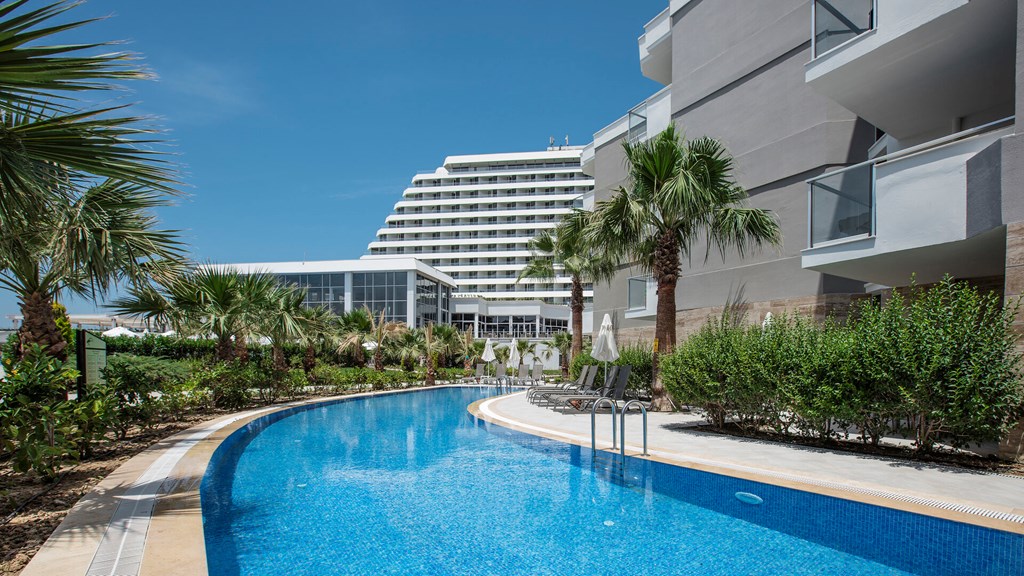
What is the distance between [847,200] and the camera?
30.1 feet

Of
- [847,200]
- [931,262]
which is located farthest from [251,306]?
[931,262]

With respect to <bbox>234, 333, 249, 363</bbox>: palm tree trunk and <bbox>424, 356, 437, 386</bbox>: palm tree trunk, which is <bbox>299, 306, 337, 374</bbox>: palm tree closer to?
<bbox>234, 333, 249, 363</bbox>: palm tree trunk

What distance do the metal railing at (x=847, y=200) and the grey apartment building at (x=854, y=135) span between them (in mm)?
24

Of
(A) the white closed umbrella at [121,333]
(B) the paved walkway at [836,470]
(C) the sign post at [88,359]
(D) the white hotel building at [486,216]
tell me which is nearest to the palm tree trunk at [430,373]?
(A) the white closed umbrella at [121,333]

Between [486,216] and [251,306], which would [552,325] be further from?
[251,306]

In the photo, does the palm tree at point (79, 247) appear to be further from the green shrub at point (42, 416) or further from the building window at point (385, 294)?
the building window at point (385, 294)

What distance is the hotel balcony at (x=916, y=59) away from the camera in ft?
25.9

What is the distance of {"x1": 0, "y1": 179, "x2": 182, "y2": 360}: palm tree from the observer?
5477 mm

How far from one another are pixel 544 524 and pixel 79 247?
5360mm

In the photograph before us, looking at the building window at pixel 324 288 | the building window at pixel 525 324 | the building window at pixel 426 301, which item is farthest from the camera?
the building window at pixel 525 324

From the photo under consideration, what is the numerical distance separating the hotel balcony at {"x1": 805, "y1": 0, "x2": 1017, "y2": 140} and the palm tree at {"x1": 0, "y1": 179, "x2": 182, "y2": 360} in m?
10.1

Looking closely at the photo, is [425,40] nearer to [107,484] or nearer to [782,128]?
[782,128]

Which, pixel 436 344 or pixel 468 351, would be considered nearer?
pixel 436 344

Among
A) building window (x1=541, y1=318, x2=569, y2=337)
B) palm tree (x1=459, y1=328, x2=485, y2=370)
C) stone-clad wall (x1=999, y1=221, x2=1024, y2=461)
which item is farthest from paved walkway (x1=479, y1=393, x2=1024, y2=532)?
building window (x1=541, y1=318, x2=569, y2=337)
